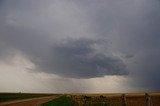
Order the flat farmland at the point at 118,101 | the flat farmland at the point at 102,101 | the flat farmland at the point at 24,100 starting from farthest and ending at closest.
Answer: the flat farmland at the point at 24,100 → the flat farmland at the point at 102,101 → the flat farmland at the point at 118,101

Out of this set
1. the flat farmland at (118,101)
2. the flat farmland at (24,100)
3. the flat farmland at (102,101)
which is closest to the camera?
the flat farmland at (118,101)

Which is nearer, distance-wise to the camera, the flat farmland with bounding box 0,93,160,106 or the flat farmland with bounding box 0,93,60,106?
the flat farmland with bounding box 0,93,160,106

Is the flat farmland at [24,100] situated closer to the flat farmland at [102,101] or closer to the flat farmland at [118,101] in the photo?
the flat farmland at [102,101]

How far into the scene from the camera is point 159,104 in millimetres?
65625

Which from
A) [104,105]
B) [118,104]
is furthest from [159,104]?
[104,105]

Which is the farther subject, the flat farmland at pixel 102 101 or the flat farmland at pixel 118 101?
the flat farmland at pixel 102 101

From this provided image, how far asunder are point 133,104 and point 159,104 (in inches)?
180

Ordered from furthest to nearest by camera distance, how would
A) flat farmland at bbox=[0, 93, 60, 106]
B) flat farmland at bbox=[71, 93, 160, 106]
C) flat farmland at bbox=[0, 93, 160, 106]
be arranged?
flat farmland at bbox=[0, 93, 60, 106] < flat farmland at bbox=[0, 93, 160, 106] < flat farmland at bbox=[71, 93, 160, 106]

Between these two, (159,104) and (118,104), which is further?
(159,104)

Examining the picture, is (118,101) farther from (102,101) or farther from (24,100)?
(24,100)

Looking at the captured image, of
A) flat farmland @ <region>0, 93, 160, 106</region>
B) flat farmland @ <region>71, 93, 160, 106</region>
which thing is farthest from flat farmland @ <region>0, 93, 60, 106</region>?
flat farmland @ <region>71, 93, 160, 106</region>

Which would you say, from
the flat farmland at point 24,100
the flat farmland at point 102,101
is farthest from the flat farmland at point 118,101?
the flat farmland at point 24,100

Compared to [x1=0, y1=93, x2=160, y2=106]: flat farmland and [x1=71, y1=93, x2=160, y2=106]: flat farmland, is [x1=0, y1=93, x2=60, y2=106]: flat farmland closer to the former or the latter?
[x1=0, y1=93, x2=160, y2=106]: flat farmland

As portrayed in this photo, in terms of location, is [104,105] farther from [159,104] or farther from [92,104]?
[159,104]
